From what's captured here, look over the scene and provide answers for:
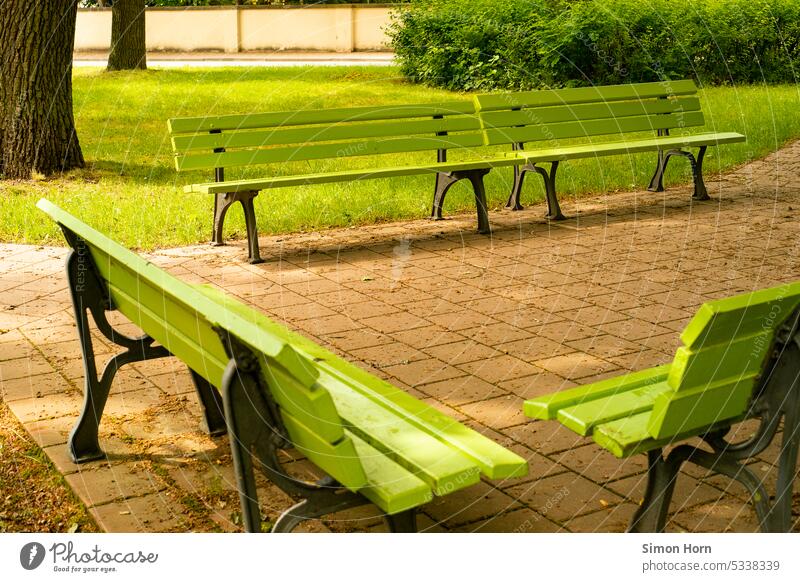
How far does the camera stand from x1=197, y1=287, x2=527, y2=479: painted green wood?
3.01 m

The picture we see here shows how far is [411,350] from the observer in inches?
218

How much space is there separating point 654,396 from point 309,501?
1193 millimetres

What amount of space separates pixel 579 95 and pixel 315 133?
2.62 meters

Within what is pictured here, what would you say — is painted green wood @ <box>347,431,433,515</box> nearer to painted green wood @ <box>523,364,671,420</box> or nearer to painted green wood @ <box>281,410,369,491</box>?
painted green wood @ <box>281,410,369,491</box>

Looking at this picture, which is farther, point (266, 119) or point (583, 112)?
point (583, 112)

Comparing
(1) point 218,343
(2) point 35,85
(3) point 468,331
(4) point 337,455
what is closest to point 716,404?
(4) point 337,455

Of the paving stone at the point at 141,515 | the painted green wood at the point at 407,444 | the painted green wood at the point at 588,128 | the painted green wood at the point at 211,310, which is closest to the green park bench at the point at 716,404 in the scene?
the painted green wood at the point at 407,444

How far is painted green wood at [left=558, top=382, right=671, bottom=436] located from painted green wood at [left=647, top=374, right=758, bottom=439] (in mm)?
A: 53

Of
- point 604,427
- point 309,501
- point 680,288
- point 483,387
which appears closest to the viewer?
point 309,501

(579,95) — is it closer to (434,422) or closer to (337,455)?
(434,422)

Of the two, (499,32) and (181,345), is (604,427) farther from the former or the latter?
(499,32)

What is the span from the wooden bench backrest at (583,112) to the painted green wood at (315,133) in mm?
260

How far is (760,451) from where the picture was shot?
317 centimetres

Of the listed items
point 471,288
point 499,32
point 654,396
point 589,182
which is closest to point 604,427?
point 654,396
